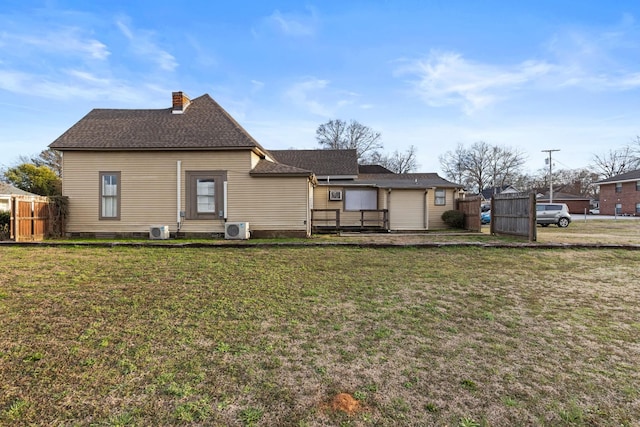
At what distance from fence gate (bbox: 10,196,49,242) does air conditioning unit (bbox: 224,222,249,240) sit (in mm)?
6457

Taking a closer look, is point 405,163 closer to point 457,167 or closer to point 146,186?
point 457,167

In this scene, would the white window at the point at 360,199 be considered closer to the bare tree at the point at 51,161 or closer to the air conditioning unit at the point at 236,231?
the air conditioning unit at the point at 236,231

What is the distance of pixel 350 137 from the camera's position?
48688mm

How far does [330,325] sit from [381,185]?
14451 millimetres

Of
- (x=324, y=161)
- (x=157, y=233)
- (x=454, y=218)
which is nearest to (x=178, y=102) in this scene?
(x=157, y=233)

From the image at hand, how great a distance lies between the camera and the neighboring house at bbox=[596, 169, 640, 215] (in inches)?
1451

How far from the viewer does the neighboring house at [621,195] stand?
36.8m

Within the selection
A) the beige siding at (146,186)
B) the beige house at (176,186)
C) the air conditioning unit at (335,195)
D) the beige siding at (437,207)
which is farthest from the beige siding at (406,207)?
the beige siding at (146,186)

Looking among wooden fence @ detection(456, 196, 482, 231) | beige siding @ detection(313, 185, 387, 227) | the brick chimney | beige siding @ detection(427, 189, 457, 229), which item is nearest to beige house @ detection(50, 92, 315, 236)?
the brick chimney

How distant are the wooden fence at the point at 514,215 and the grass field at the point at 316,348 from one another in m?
5.30

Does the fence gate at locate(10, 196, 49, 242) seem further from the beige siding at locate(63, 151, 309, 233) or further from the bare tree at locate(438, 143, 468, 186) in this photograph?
the bare tree at locate(438, 143, 468, 186)

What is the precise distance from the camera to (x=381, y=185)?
58.2 feet

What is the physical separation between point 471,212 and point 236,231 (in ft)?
39.1

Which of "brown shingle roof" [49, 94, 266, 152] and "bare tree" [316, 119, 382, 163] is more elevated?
"bare tree" [316, 119, 382, 163]
